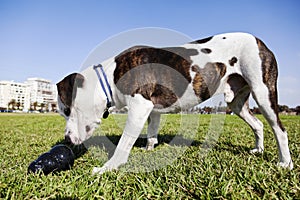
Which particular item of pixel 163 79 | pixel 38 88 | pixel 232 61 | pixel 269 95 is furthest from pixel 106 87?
pixel 38 88

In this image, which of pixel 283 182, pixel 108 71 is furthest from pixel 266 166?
pixel 108 71

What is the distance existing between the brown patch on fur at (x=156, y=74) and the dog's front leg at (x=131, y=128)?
0.37 feet

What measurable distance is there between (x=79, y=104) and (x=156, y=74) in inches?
43.9

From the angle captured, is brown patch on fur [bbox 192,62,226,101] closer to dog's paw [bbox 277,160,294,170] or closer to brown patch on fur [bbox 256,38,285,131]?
brown patch on fur [bbox 256,38,285,131]

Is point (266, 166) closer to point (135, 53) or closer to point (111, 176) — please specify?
point (111, 176)

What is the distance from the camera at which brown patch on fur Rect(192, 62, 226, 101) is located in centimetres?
335

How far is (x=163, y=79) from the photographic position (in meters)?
3.35

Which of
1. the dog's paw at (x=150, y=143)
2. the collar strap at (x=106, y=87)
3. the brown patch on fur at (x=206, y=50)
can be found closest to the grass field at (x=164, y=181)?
the collar strap at (x=106, y=87)

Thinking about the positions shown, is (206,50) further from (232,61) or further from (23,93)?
(23,93)

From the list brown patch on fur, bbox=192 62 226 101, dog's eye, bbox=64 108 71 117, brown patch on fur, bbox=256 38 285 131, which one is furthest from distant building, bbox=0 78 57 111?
brown patch on fur, bbox=256 38 285 131

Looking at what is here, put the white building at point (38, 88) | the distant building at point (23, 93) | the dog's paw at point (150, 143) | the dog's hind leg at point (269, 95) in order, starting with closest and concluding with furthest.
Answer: the dog's hind leg at point (269, 95) → the dog's paw at point (150, 143) → the distant building at point (23, 93) → the white building at point (38, 88)

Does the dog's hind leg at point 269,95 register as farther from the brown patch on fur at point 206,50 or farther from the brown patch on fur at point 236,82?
the brown patch on fur at point 206,50

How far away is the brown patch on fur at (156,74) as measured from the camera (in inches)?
129

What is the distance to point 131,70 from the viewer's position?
331 centimetres
